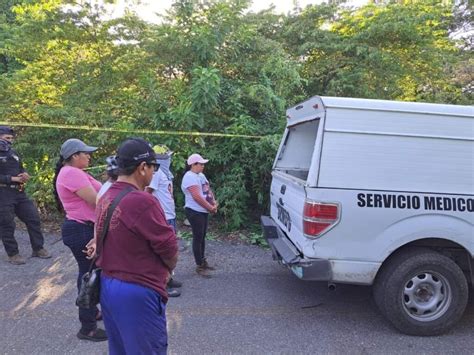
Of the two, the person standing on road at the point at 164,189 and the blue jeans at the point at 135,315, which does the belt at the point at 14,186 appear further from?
the blue jeans at the point at 135,315

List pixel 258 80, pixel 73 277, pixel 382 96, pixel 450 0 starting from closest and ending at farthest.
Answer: pixel 73 277
pixel 258 80
pixel 382 96
pixel 450 0

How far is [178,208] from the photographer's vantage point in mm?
7094

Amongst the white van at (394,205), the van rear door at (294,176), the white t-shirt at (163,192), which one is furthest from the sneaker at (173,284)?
the white van at (394,205)

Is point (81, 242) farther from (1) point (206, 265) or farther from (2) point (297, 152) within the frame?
(2) point (297, 152)

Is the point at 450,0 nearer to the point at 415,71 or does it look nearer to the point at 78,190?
the point at 415,71

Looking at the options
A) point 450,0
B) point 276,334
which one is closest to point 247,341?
point 276,334

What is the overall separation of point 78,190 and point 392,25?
845 cm

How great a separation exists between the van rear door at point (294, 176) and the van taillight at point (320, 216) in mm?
130

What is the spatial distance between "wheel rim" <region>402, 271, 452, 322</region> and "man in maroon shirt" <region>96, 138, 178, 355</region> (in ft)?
7.87

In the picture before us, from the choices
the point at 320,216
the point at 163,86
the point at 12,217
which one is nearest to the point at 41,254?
the point at 12,217

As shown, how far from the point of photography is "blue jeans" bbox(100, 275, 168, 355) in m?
2.16

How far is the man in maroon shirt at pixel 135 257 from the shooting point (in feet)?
7.07

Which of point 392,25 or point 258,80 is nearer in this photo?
point 258,80

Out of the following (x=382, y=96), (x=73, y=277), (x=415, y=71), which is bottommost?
(x=73, y=277)
